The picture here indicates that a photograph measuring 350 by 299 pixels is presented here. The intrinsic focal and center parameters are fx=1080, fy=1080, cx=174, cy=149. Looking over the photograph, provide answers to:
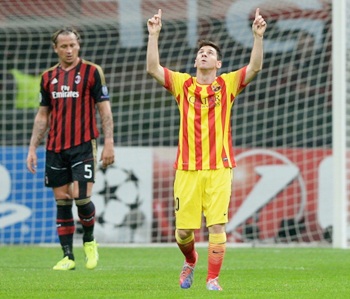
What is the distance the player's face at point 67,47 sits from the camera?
8.80 m

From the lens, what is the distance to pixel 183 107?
7.09 meters

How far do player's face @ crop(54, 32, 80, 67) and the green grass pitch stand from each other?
1.73 m

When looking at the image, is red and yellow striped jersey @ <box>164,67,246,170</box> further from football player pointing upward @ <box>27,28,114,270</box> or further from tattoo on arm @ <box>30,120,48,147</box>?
tattoo on arm @ <box>30,120,48,147</box>

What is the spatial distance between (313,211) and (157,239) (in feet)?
6.87

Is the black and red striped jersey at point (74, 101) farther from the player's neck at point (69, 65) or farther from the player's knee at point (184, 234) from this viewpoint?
the player's knee at point (184, 234)

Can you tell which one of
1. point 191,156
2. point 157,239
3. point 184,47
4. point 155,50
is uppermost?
point 184,47

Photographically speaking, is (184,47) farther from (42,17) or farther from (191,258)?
(191,258)

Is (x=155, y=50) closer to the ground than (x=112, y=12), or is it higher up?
closer to the ground

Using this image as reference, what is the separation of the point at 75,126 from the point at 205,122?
7.12 ft

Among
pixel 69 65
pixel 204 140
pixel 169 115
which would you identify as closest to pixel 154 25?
pixel 204 140

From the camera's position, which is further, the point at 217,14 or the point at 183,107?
the point at 217,14

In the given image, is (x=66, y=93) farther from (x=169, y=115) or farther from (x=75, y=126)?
(x=169, y=115)

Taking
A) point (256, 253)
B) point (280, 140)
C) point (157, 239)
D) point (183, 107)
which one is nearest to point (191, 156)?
point (183, 107)

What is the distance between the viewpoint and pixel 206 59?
7012 millimetres
